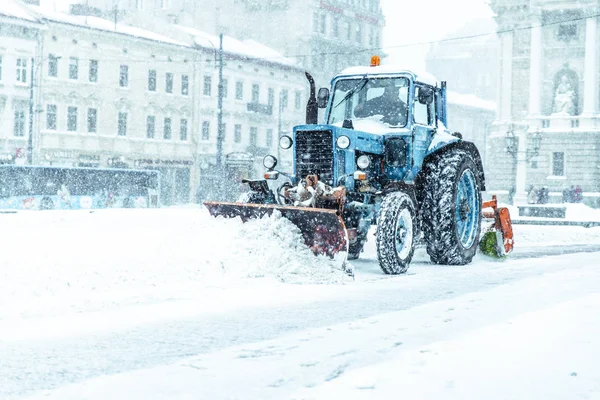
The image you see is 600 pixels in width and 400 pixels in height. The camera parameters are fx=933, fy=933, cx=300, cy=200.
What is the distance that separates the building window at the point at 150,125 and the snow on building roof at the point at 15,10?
9857 mm

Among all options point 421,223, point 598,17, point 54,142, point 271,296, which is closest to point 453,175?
point 421,223

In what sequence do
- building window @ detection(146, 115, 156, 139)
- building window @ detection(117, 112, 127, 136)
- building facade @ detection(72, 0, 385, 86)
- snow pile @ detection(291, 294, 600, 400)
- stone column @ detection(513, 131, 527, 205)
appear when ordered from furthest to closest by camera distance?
1. building facade @ detection(72, 0, 385, 86)
2. stone column @ detection(513, 131, 527, 205)
3. building window @ detection(146, 115, 156, 139)
4. building window @ detection(117, 112, 127, 136)
5. snow pile @ detection(291, 294, 600, 400)

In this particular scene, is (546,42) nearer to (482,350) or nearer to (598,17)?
(598,17)

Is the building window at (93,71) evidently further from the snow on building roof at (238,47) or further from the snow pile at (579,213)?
the snow pile at (579,213)

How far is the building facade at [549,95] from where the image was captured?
5731 cm

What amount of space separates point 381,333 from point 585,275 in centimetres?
562

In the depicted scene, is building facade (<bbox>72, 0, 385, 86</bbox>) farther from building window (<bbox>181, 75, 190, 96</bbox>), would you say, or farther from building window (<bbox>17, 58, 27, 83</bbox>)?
building window (<bbox>17, 58, 27, 83</bbox>)

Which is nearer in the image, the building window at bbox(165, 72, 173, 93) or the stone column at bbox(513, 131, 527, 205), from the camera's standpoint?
the building window at bbox(165, 72, 173, 93)

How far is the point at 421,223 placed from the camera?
42.3ft

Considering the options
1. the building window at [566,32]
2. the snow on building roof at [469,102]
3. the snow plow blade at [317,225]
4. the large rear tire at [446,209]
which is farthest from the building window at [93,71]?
the snow on building roof at [469,102]

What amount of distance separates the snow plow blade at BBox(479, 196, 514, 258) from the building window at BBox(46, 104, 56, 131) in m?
39.1

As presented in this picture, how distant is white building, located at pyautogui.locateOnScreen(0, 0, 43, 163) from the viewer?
1868 inches

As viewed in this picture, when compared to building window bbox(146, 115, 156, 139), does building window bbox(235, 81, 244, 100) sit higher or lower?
higher

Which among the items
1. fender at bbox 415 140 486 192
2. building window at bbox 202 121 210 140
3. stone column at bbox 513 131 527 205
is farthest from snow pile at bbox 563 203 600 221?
fender at bbox 415 140 486 192
